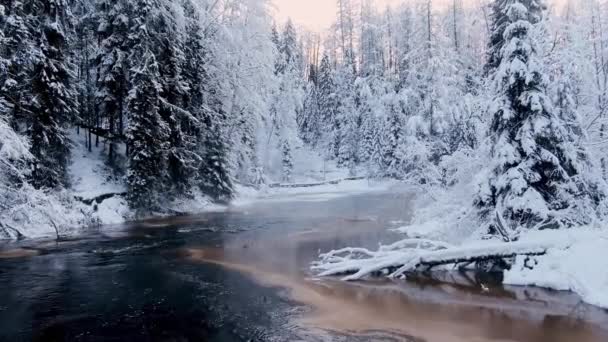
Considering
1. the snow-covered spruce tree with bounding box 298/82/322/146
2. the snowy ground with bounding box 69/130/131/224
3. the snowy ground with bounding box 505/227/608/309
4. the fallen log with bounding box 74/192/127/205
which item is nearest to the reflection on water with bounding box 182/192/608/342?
the snowy ground with bounding box 505/227/608/309

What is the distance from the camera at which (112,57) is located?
24.2 m

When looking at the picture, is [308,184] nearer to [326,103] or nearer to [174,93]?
[326,103]

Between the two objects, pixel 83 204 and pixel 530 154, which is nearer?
pixel 530 154

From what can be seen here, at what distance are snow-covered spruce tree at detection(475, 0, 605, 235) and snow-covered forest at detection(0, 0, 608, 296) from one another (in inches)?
1.7

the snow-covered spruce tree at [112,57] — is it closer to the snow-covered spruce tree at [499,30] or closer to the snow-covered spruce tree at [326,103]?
the snow-covered spruce tree at [499,30]

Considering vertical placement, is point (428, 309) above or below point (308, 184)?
below

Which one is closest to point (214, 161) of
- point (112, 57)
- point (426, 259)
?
point (112, 57)

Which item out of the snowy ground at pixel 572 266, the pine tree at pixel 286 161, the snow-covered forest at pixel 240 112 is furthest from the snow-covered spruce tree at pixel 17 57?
the pine tree at pixel 286 161

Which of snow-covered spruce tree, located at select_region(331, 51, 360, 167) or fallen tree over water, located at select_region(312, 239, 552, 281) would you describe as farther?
snow-covered spruce tree, located at select_region(331, 51, 360, 167)

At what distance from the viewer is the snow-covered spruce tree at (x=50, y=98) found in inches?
746

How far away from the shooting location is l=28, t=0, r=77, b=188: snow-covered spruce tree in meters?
18.9

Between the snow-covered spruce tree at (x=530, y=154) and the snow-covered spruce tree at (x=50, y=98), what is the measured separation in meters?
16.9

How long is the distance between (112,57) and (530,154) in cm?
2043

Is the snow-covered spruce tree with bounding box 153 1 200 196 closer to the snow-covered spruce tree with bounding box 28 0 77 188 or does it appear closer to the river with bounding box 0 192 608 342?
the snow-covered spruce tree with bounding box 28 0 77 188
